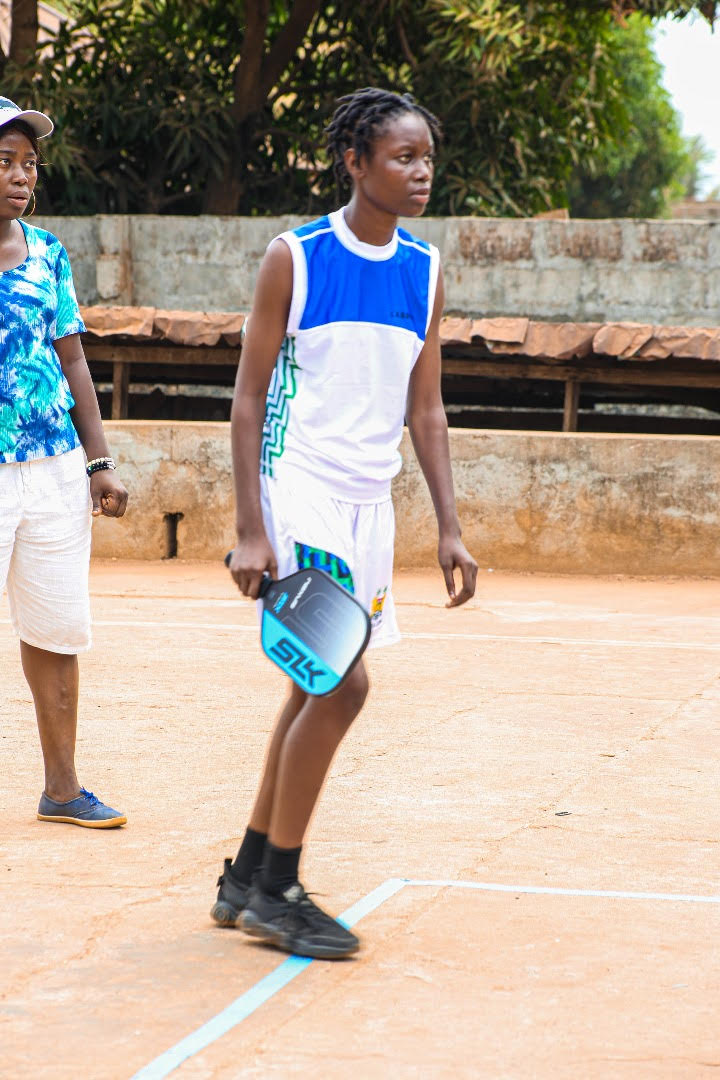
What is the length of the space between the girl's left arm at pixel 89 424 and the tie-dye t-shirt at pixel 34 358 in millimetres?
58

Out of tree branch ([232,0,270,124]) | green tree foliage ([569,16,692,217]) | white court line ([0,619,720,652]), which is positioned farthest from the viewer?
green tree foliage ([569,16,692,217])

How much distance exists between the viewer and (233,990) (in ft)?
9.35

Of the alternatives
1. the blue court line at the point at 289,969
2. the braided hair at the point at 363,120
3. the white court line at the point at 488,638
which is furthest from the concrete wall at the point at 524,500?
the braided hair at the point at 363,120

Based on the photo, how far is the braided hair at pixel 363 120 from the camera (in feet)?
10.5

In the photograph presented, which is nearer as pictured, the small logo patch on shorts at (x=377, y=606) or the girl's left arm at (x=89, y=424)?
the small logo patch on shorts at (x=377, y=606)

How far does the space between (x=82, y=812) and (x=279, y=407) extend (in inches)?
59.7

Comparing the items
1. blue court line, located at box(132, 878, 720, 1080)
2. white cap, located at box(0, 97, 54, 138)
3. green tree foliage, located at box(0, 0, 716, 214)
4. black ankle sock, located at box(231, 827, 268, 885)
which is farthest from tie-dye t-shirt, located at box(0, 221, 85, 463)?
green tree foliage, located at box(0, 0, 716, 214)

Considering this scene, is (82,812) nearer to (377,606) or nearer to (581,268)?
(377,606)

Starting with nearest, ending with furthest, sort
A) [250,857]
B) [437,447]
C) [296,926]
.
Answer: [296,926]
[250,857]
[437,447]

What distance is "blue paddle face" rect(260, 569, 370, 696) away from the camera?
9.66 feet

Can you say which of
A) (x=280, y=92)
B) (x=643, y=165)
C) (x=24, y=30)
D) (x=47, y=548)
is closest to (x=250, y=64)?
(x=280, y=92)

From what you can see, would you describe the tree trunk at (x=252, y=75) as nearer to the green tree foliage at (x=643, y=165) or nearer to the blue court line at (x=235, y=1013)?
the blue court line at (x=235, y=1013)

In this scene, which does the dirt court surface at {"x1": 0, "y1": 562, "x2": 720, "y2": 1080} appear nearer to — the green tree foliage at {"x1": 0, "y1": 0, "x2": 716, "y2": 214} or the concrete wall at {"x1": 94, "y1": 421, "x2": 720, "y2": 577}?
the concrete wall at {"x1": 94, "y1": 421, "x2": 720, "y2": 577}

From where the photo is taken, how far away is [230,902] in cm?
326
